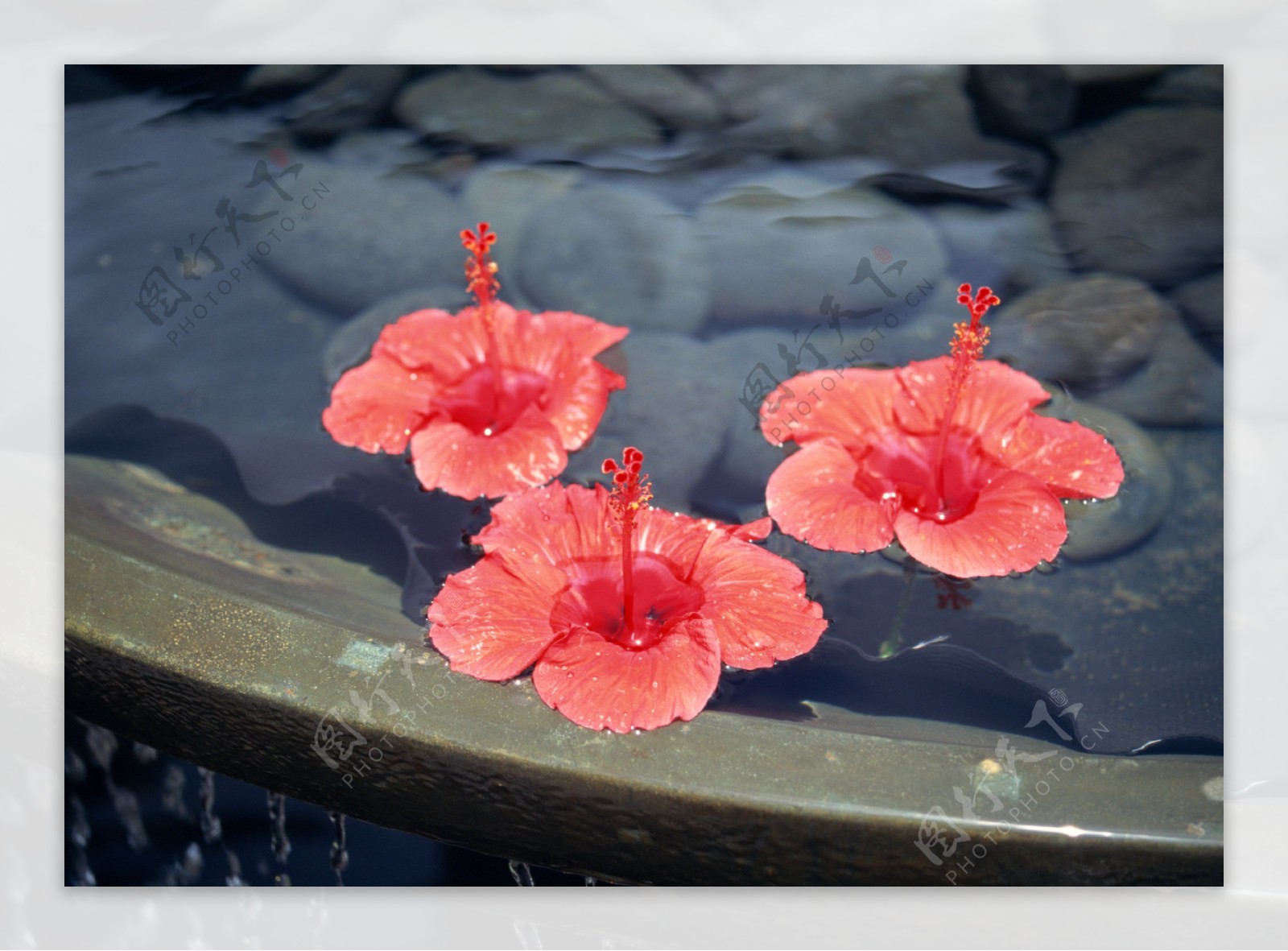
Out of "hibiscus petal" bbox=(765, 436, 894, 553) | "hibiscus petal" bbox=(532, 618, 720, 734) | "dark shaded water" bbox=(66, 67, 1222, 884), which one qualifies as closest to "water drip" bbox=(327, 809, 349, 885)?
"dark shaded water" bbox=(66, 67, 1222, 884)

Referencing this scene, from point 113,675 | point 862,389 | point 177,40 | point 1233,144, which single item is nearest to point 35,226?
point 177,40

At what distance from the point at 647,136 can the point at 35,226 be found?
101 cm

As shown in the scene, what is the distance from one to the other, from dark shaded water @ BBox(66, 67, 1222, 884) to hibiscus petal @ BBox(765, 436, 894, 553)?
1.5 inches

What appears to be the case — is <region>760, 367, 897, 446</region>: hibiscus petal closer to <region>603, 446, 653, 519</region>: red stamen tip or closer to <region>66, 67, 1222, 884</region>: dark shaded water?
<region>66, 67, 1222, 884</region>: dark shaded water

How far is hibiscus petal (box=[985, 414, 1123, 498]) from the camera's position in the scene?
68.8 inches

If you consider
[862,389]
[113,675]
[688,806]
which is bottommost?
[688,806]

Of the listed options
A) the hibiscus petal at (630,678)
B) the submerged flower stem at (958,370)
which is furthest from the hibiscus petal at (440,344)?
the submerged flower stem at (958,370)

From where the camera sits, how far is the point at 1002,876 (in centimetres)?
144

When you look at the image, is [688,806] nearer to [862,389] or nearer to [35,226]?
[862,389]

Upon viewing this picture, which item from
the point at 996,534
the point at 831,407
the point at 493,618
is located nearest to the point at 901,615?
the point at 996,534

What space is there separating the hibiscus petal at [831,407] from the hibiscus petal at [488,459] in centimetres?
33

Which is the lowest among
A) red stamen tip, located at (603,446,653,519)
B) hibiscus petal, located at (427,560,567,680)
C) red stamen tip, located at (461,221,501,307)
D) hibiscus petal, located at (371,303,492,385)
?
hibiscus petal, located at (427,560,567,680)

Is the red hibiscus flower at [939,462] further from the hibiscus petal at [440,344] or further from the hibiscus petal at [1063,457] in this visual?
the hibiscus petal at [440,344]

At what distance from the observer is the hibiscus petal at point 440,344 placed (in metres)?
1.91
